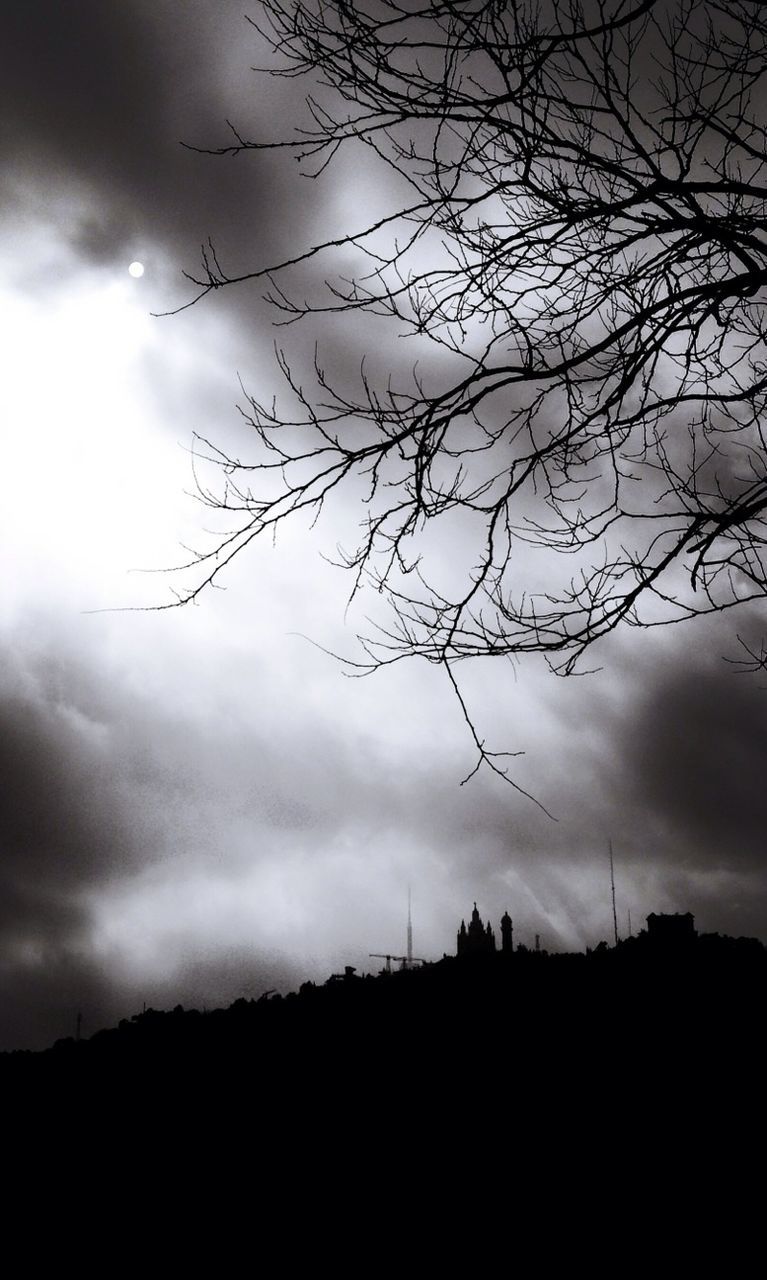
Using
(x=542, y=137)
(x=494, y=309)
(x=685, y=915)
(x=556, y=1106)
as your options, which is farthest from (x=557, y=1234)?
(x=685, y=915)

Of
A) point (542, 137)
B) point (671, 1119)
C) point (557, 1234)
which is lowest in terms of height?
point (557, 1234)

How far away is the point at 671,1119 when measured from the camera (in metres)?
5.18

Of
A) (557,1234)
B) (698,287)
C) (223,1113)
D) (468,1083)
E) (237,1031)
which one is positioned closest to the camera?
(557,1234)

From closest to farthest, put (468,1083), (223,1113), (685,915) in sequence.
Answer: (468,1083) < (223,1113) < (685,915)

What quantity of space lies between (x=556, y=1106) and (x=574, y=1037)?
2.94 ft

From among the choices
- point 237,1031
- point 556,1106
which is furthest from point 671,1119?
point 237,1031

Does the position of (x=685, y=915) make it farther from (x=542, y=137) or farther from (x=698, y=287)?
(x=542, y=137)

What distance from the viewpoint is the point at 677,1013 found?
6.50 m

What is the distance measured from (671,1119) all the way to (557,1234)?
113 cm

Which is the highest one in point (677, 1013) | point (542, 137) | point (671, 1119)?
point (542, 137)

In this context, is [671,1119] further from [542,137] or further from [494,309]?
[542,137]

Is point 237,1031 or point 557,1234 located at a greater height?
point 237,1031

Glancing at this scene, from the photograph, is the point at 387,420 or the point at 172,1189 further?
the point at 172,1189

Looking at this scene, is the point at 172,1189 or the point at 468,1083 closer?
the point at 172,1189
